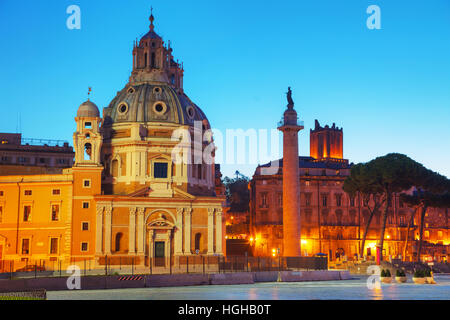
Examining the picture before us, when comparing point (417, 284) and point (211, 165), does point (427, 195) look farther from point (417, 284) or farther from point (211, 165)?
point (417, 284)

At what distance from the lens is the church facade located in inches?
2746

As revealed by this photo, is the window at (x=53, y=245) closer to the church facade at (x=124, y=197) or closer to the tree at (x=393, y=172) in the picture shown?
the church facade at (x=124, y=197)

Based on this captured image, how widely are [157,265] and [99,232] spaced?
7.17 m

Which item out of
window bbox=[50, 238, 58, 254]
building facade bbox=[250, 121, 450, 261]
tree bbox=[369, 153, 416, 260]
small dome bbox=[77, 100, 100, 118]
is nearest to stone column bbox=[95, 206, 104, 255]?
window bbox=[50, 238, 58, 254]

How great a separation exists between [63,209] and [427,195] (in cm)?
4330

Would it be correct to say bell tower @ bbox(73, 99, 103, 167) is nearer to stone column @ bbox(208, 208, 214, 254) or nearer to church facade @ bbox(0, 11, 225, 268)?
church facade @ bbox(0, 11, 225, 268)

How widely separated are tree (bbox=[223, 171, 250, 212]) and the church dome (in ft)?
173

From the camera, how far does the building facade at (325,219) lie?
96.8 m

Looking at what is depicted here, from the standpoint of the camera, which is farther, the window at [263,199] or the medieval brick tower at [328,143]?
the medieval brick tower at [328,143]

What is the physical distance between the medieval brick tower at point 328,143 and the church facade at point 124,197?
43154 millimetres

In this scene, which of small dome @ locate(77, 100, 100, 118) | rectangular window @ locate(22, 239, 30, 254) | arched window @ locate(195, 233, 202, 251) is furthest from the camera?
small dome @ locate(77, 100, 100, 118)

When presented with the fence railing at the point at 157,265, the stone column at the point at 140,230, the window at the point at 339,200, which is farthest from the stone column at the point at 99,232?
the window at the point at 339,200
